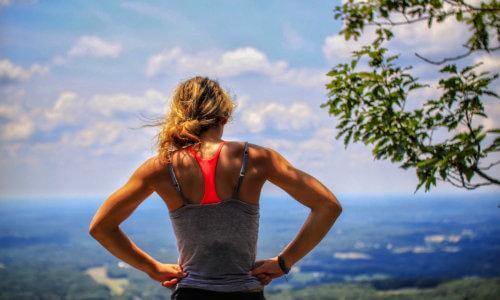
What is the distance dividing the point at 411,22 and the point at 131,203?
95.0 inches

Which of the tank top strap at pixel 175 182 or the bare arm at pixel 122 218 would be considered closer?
the tank top strap at pixel 175 182

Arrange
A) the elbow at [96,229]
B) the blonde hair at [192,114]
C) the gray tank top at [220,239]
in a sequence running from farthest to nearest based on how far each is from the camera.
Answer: the elbow at [96,229]
the blonde hair at [192,114]
the gray tank top at [220,239]

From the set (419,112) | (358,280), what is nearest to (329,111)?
(419,112)

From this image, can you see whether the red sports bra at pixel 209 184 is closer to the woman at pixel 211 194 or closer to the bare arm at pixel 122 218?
the woman at pixel 211 194

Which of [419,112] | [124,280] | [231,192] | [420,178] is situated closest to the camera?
[231,192]

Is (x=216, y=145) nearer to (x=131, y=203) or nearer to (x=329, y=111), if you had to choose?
(x=131, y=203)

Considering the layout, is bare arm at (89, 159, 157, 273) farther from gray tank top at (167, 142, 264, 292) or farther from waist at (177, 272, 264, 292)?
waist at (177, 272, 264, 292)

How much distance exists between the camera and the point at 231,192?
116 inches

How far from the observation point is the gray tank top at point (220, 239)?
115 inches

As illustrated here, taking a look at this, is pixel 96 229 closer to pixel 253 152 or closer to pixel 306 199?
pixel 253 152

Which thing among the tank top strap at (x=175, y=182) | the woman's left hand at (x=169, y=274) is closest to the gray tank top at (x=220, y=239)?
the tank top strap at (x=175, y=182)

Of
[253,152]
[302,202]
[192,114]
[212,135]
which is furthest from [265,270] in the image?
[192,114]

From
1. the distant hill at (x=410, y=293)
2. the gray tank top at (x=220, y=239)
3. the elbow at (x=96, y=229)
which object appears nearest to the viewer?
the gray tank top at (x=220, y=239)

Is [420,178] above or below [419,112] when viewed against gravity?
below
